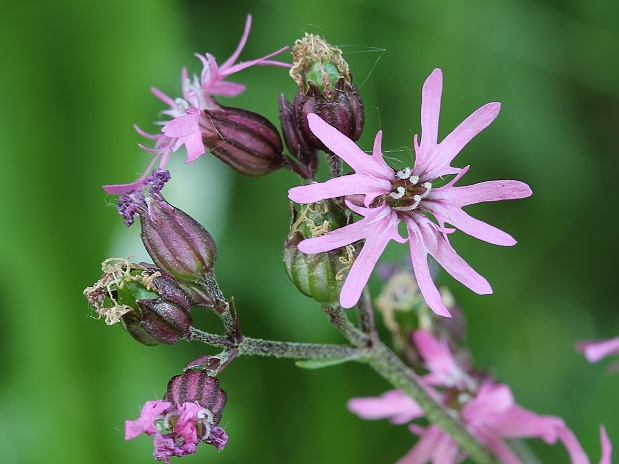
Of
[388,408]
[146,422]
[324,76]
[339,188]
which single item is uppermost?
[324,76]

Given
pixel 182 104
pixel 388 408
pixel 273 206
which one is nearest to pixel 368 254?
pixel 182 104

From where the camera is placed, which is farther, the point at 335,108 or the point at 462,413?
the point at 462,413

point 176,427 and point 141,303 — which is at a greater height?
point 141,303

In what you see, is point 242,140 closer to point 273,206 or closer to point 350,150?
point 350,150

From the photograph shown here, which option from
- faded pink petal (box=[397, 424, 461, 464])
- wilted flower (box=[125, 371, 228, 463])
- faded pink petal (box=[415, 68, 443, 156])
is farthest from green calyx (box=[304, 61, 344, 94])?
faded pink petal (box=[397, 424, 461, 464])

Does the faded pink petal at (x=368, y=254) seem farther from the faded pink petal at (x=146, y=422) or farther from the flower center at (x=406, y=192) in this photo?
the faded pink petal at (x=146, y=422)

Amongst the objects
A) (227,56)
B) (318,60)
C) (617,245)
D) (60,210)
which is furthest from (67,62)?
(617,245)

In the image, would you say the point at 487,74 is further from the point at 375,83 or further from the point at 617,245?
the point at 617,245

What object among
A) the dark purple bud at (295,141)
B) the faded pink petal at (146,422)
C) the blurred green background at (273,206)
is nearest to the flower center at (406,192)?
the dark purple bud at (295,141)
